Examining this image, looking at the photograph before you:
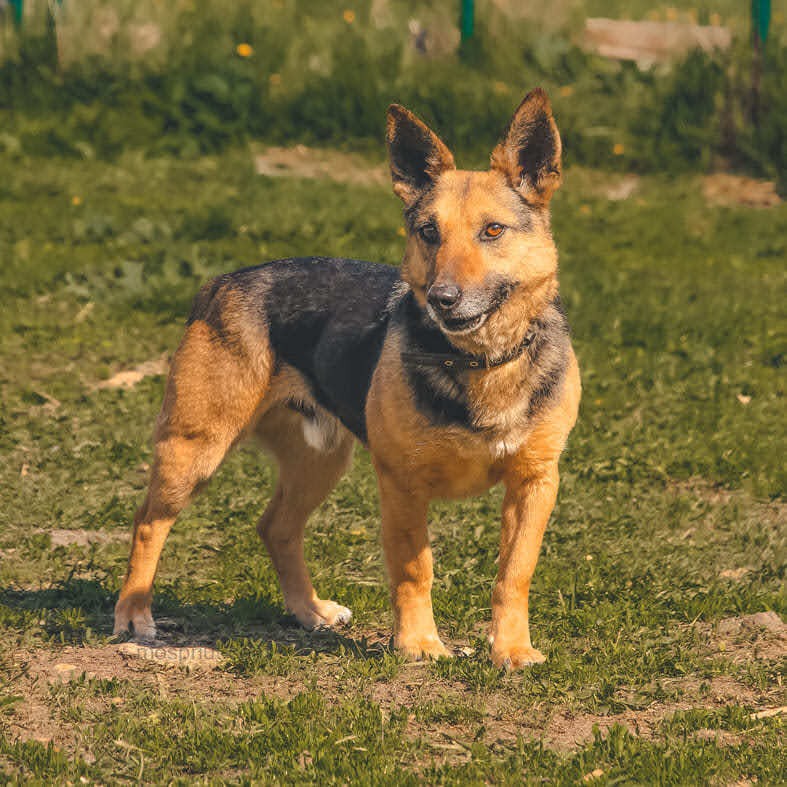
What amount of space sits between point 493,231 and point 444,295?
46 centimetres

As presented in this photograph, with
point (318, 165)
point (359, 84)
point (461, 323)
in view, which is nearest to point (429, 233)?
point (461, 323)

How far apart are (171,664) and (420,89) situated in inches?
348

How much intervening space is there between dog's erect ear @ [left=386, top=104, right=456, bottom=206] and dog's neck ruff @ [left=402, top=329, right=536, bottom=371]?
0.66 metres

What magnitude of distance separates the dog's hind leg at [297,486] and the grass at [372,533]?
0.51 feet

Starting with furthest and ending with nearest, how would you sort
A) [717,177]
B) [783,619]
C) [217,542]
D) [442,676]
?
[717,177]
[217,542]
[783,619]
[442,676]

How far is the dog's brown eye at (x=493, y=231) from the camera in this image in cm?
524

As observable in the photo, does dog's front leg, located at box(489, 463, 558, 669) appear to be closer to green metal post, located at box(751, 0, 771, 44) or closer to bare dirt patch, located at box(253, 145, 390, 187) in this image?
bare dirt patch, located at box(253, 145, 390, 187)

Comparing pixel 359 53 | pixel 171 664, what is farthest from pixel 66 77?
pixel 171 664

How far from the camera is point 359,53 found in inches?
537

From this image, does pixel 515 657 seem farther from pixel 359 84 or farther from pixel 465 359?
pixel 359 84

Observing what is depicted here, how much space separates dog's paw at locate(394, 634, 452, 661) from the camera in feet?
18.0

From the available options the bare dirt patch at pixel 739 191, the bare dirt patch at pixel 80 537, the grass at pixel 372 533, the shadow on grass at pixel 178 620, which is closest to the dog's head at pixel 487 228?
the grass at pixel 372 533

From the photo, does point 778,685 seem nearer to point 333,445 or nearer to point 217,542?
point 333,445

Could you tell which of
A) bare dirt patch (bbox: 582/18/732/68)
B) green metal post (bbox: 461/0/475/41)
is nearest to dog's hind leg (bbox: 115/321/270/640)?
green metal post (bbox: 461/0/475/41)
